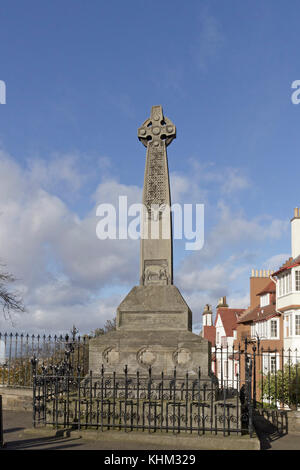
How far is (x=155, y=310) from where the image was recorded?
1334cm

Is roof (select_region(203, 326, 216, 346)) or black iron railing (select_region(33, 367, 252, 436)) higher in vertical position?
black iron railing (select_region(33, 367, 252, 436))

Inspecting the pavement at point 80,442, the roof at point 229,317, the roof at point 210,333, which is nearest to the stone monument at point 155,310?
the pavement at point 80,442

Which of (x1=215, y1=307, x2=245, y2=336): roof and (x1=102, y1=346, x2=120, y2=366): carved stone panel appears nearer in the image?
(x1=102, y1=346, x2=120, y2=366): carved stone panel

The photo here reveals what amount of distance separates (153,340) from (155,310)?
3.16 feet

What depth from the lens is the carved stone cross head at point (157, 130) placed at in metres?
15.0

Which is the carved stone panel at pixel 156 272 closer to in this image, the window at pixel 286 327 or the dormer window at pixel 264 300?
the window at pixel 286 327

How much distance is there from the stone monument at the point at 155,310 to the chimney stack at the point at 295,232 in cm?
2162

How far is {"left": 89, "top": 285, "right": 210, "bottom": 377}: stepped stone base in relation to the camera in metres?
12.4

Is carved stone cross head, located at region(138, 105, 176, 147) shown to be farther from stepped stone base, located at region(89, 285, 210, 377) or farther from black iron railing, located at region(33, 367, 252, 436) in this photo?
black iron railing, located at region(33, 367, 252, 436)

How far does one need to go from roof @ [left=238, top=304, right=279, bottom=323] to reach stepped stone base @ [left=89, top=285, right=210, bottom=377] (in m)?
22.7

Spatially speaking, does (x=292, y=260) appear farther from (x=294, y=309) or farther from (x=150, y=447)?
(x=150, y=447)

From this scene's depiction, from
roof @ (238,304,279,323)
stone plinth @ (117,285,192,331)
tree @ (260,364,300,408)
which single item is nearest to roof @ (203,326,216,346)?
roof @ (238,304,279,323)

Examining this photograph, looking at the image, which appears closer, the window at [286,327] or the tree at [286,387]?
the tree at [286,387]
